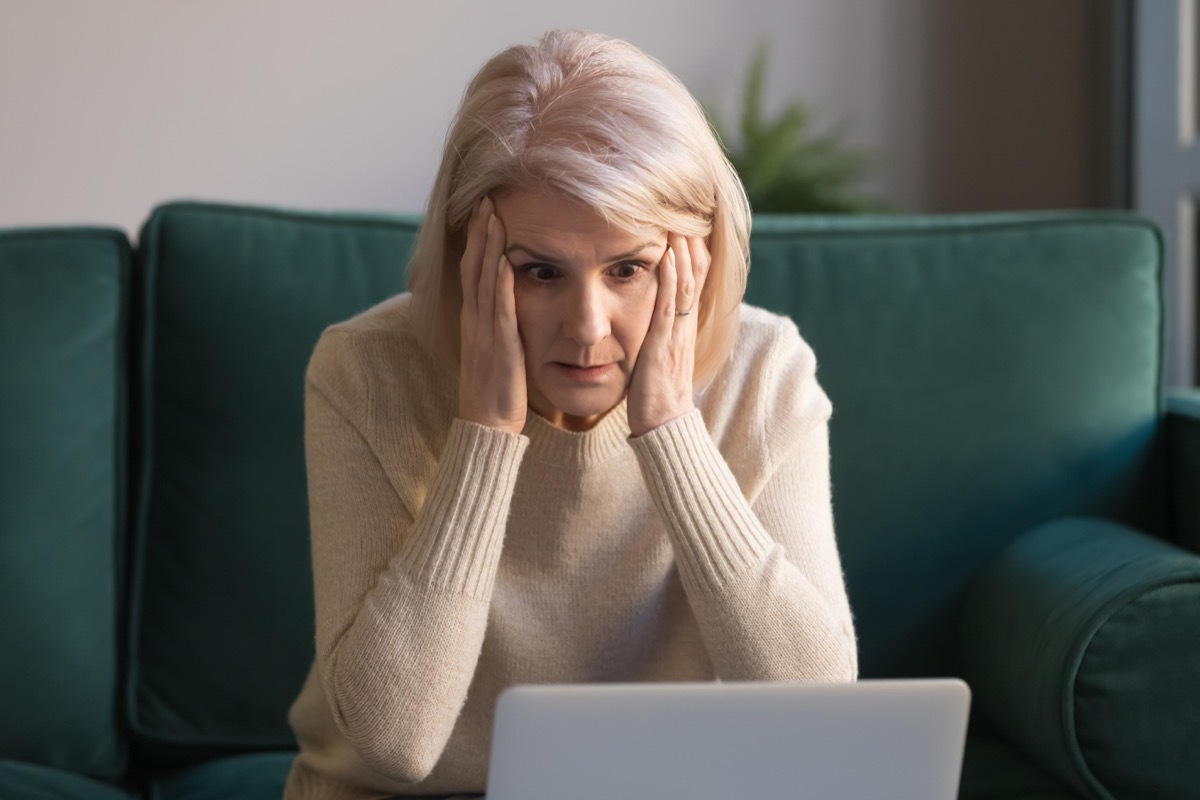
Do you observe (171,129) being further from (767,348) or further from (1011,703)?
(1011,703)

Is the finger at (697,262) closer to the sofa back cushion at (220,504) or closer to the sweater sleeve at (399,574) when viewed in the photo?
the sweater sleeve at (399,574)

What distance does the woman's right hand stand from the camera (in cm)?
113

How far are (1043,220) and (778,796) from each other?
3.84ft

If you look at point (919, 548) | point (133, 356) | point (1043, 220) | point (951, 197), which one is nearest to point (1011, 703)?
point (919, 548)

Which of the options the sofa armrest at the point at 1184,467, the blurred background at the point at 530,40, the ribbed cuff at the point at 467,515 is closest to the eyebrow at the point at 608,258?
the ribbed cuff at the point at 467,515

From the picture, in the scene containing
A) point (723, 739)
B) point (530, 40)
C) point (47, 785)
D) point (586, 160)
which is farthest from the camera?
point (530, 40)

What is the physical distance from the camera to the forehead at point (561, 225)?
1078mm

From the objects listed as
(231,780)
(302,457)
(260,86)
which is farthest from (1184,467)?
(260,86)

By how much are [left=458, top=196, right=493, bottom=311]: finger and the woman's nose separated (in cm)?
9

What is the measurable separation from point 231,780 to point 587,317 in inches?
29.2

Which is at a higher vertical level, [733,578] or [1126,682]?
[733,578]

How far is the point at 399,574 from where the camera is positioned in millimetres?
1122

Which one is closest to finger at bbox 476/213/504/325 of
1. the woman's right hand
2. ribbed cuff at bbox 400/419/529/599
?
the woman's right hand

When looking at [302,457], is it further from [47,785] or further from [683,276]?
[683,276]
